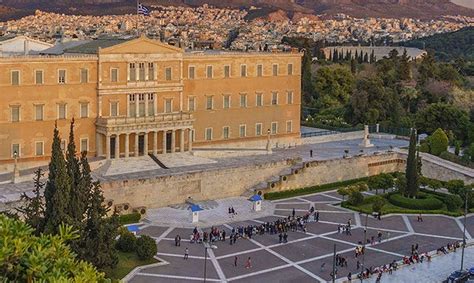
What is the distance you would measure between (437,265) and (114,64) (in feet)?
91.1

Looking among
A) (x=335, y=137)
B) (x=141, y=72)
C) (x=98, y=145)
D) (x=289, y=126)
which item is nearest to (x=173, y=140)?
(x=141, y=72)

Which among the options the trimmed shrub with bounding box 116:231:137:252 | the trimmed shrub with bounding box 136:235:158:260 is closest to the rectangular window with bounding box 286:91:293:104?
the trimmed shrub with bounding box 116:231:137:252

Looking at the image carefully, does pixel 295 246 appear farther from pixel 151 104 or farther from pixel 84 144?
pixel 84 144

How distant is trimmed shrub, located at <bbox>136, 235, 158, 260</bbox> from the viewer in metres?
38.3

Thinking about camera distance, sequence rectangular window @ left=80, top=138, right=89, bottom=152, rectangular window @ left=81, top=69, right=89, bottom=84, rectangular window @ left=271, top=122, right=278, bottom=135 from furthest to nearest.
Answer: rectangular window @ left=271, top=122, right=278, bottom=135 → rectangular window @ left=80, top=138, right=89, bottom=152 → rectangular window @ left=81, top=69, right=89, bottom=84

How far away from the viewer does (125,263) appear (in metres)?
38.1

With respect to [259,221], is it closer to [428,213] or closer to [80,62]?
[428,213]

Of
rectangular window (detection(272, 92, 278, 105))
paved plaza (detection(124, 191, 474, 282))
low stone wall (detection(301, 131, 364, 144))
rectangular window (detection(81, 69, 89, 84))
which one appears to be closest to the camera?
paved plaza (detection(124, 191, 474, 282))

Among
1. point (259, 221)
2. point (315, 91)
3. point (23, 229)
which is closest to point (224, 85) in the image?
point (259, 221)

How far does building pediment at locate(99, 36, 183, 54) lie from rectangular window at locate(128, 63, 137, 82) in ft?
3.54

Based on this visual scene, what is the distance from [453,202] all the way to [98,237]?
27825 mm

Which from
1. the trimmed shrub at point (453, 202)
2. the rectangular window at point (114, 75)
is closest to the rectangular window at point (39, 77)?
the rectangular window at point (114, 75)

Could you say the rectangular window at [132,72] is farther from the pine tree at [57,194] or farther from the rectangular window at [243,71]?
the pine tree at [57,194]

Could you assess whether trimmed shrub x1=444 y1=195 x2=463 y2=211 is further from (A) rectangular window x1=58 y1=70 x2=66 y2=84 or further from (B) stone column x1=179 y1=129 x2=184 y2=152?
(A) rectangular window x1=58 y1=70 x2=66 y2=84
